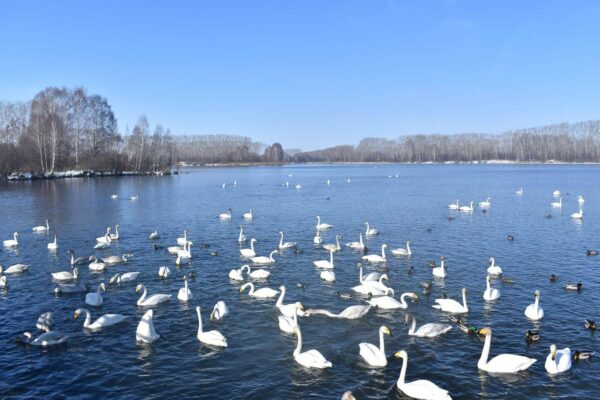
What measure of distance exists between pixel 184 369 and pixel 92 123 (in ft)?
393

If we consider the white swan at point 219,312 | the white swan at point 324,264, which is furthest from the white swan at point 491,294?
the white swan at point 219,312

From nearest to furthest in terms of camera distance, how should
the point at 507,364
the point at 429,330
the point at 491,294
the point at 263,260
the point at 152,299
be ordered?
the point at 507,364 → the point at 429,330 → the point at 152,299 → the point at 491,294 → the point at 263,260

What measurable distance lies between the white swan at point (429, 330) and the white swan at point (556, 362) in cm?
328

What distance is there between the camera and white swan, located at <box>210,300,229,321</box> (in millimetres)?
17453

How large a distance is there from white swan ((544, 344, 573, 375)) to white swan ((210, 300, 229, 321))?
10846 mm

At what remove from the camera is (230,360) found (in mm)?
14258

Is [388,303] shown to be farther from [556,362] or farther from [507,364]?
[556,362]

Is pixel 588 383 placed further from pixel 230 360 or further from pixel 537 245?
pixel 537 245

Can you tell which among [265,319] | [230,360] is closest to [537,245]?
[265,319]

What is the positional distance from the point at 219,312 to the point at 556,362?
11204 millimetres

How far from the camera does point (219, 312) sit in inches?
692

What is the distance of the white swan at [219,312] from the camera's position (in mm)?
17453

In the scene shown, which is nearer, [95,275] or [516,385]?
A: [516,385]

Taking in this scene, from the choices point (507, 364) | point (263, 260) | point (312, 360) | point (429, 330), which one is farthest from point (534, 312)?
point (263, 260)
